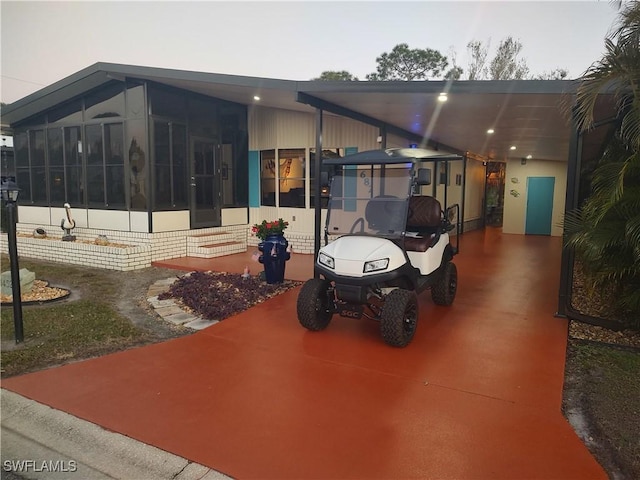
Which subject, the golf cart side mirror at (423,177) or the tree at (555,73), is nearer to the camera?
the golf cart side mirror at (423,177)

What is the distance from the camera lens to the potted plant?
21.2 feet

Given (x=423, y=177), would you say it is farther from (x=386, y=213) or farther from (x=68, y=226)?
(x=68, y=226)

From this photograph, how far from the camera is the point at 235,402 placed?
3.12m

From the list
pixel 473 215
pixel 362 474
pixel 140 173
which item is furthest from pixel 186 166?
pixel 473 215

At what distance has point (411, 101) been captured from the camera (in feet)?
21.7

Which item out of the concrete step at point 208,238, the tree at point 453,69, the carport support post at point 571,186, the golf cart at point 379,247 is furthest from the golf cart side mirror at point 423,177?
the tree at point 453,69

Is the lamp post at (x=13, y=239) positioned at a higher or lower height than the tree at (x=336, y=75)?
lower

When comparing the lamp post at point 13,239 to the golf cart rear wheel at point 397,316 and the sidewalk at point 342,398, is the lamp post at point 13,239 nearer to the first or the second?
the sidewalk at point 342,398

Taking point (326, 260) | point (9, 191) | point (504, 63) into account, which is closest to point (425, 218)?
Result: point (326, 260)

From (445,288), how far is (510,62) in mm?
25982

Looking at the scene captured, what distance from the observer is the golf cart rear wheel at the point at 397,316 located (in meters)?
3.98

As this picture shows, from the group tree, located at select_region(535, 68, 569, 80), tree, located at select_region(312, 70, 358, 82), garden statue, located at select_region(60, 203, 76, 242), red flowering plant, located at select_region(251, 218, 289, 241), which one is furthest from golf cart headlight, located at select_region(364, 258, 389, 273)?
tree, located at select_region(312, 70, 358, 82)

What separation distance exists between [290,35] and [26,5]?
26.6 ft

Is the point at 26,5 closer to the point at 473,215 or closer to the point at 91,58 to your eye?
the point at 91,58
